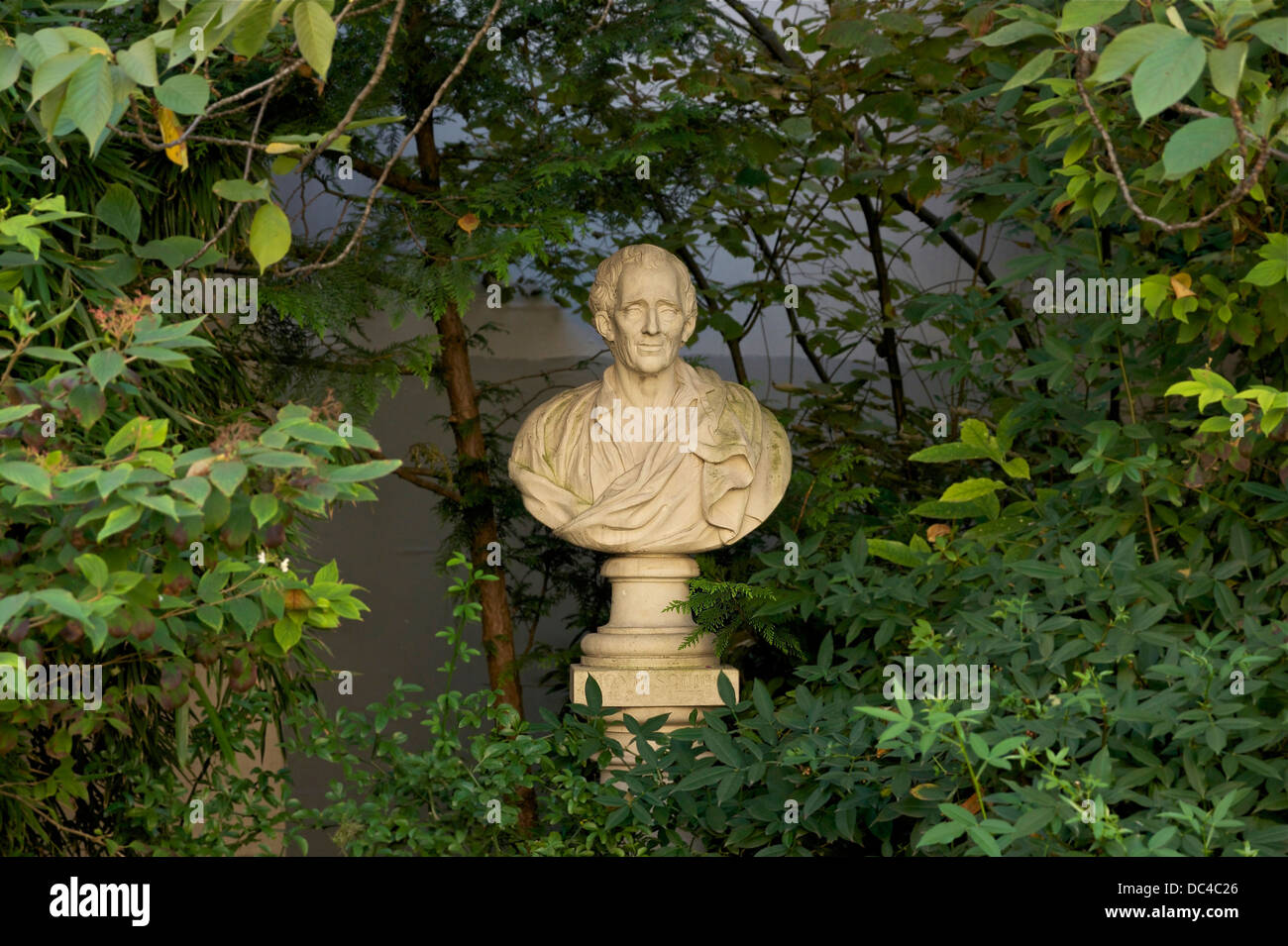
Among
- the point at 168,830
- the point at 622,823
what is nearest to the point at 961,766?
the point at 622,823

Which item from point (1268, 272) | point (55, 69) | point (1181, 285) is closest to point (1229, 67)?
point (1268, 272)

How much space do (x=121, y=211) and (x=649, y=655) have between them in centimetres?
165

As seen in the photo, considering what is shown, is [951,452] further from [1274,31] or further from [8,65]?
[8,65]

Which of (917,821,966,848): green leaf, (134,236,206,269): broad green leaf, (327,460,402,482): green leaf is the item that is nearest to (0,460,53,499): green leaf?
(327,460,402,482): green leaf

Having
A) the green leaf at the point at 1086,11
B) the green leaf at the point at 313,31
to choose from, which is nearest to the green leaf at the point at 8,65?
the green leaf at the point at 313,31

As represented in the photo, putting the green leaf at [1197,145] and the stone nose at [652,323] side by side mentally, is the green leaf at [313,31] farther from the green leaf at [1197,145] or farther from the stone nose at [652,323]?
the stone nose at [652,323]

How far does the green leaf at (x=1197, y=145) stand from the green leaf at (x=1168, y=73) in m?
0.15

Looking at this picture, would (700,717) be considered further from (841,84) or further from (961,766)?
(841,84)

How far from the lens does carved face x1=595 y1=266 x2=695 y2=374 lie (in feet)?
11.5

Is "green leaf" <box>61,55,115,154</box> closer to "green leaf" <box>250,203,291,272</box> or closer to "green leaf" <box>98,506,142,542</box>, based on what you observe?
"green leaf" <box>250,203,291,272</box>

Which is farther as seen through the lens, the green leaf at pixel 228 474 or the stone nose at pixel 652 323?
the stone nose at pixel 652 323

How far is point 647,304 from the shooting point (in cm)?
352

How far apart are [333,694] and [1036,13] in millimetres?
3844

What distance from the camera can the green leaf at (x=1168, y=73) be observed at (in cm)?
182
